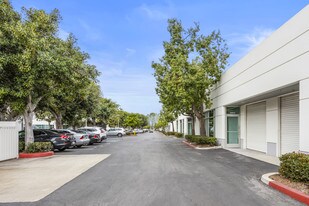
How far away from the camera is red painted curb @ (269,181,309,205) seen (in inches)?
257

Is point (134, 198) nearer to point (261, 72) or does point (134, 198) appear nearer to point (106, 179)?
point (106, 179)

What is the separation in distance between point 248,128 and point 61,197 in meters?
16.4

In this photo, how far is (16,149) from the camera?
1559 centimetres

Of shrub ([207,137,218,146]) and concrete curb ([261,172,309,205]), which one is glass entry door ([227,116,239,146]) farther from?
concrete curb ([261,172,309,205])

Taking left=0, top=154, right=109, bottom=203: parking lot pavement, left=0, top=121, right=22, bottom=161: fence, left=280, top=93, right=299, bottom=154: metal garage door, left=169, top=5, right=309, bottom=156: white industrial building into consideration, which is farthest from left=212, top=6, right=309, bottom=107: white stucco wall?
left=0, top=121, right=22, bottom=161: fence

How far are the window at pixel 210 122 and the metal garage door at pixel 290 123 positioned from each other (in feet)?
33.5

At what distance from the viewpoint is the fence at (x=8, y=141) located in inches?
571

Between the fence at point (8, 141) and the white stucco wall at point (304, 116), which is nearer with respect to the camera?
the white stucco wall at point (304, 116)

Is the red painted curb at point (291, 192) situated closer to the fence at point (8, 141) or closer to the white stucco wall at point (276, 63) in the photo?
the white stucco wall at point (276, 63)

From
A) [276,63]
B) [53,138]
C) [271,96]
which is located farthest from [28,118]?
[271,96]

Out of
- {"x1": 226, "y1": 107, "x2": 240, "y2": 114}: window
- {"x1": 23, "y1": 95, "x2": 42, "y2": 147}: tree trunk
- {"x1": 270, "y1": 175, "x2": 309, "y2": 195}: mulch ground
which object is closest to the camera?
{"x1": 270, "y1": 175, "x2": 309, "y2": 195}: mulch ground

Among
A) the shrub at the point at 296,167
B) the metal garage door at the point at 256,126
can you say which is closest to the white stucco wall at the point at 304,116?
the shrub at the point at 296,167

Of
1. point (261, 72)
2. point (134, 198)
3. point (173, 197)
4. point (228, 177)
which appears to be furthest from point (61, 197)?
point (261, 72)

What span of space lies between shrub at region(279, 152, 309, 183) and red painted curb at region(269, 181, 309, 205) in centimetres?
54
